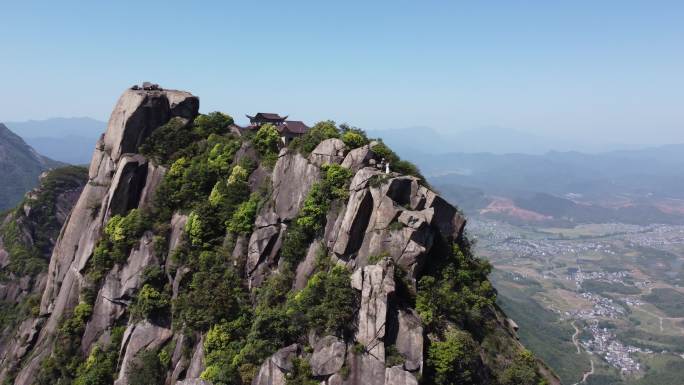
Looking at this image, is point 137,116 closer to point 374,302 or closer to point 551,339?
point 374,302

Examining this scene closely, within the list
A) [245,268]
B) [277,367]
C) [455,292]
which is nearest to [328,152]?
[245,268]

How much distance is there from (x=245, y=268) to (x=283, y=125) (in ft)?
77.4

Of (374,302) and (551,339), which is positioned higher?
(374,302)

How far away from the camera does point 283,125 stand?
5709cm

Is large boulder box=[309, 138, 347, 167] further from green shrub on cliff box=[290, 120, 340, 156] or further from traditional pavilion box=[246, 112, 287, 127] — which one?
traditional pavilion box=[246, 112, 287, 127]

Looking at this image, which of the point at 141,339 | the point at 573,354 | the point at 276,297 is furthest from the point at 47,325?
the point at 573,354

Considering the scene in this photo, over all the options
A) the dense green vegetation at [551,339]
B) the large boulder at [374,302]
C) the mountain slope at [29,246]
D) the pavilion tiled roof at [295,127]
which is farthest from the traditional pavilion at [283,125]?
the dense green vegetation at [551,339]

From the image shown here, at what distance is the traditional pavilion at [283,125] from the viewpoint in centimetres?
5484

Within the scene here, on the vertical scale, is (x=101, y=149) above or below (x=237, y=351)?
above

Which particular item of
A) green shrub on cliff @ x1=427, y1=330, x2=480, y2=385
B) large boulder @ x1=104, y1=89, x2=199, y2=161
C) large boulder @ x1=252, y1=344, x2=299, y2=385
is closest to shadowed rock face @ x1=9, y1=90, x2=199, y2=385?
large boulder @ x1=104, y1=89, x2=199, y2=161

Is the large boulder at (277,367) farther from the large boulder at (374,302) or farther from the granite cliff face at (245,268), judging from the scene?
the large boulder at (374,302)

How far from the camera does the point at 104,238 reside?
153ft

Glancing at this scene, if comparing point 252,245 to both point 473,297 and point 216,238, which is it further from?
point 473,297

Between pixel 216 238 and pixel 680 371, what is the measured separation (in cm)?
16973
